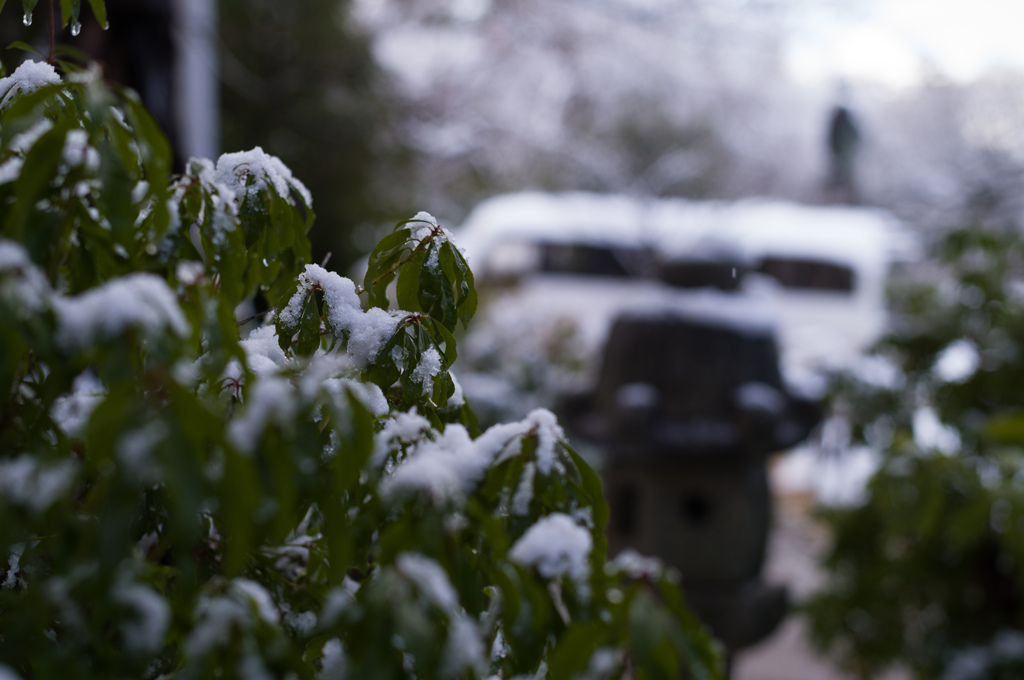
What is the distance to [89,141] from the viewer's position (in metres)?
0.48

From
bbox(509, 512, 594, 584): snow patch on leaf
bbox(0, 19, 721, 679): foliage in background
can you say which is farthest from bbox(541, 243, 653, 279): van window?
bbox(509, 512, 594, 584): snow patch on leaf

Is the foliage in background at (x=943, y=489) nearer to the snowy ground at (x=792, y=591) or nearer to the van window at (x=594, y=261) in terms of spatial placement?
the snowy ground at (x=792, y=591)

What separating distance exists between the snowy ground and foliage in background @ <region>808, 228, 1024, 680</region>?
249 mm

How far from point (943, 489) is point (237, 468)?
1.79 meters

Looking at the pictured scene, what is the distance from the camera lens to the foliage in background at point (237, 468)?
397 millimetres

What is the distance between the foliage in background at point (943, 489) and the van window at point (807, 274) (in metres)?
6.51

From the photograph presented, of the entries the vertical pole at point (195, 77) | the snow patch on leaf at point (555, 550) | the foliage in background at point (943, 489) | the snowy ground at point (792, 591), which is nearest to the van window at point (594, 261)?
the snowy ground at point (792, 591)

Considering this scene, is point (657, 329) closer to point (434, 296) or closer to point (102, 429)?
point (434, 296)

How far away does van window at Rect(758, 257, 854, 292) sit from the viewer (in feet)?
30.0

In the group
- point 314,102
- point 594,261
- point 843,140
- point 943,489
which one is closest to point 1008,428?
point 943,489

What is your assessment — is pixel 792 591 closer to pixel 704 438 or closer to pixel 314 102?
pixel 704 438

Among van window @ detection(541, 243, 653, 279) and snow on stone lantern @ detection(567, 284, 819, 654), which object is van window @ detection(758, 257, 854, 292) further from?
snow on stone lantern @ detection(567, 284, 819, 654)

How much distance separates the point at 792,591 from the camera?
3918 mm

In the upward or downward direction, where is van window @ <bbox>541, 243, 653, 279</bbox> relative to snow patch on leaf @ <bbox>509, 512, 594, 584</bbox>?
downward
